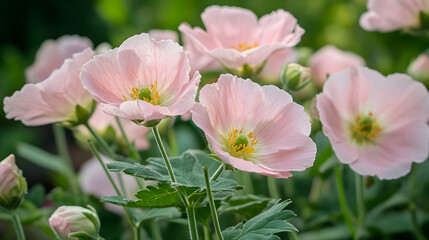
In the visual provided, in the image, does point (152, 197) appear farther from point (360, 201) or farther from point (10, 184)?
point (360, 201)

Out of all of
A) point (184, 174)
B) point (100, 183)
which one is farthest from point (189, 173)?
point (100, 183)

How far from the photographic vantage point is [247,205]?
0.54 meters

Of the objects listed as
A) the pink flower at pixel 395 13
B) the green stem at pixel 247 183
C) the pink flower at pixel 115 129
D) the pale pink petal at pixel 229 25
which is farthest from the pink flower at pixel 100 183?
the pink flower at pixel 395 13

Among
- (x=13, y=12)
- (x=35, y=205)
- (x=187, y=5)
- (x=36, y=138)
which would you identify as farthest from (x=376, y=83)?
(x=13, y=12)

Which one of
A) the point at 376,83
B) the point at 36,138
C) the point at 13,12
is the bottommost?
the point at 36,138

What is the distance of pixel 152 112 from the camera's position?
0.43m

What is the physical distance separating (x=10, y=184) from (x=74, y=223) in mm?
73

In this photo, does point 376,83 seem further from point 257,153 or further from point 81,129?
point 81,129

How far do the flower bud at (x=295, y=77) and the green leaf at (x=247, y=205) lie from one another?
141mm

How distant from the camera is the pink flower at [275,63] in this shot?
2.72 feet

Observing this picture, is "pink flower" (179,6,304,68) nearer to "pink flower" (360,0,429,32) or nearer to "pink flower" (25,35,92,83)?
"pink flower" (360,0,429,32)

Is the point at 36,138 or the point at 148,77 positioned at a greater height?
the point at 148,77

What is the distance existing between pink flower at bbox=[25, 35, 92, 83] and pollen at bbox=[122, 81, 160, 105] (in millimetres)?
391

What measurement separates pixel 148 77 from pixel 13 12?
159 cm
